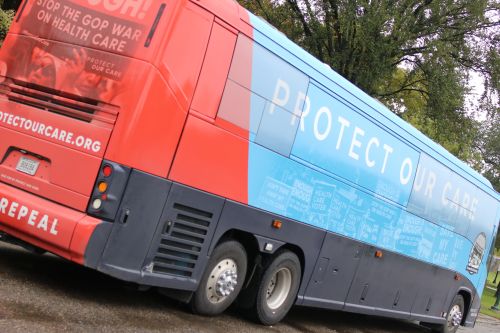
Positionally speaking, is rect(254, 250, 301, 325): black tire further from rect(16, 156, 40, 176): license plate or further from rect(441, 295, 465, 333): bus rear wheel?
rect(441, 295, 465, 333): bus rear wheel

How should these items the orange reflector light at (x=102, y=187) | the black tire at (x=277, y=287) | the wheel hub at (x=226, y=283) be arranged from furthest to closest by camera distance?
the black tire at (x=277, y=287), the wheel hub at (x=226, y=283), the orange reflector light at (x=102, y=187)

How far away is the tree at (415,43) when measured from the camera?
18031 millimetres

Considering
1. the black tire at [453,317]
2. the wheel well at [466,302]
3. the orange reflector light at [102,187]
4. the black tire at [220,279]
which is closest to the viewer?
the orange reflector light at [102,187]

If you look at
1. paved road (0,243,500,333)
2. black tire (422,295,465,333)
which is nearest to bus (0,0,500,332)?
paved road (0,243,500,333)

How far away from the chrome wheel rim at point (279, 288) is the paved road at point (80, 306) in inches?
13.4

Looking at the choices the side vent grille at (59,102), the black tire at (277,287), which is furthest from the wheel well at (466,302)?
the side vent grille at (59,102)

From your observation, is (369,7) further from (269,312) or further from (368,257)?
(269,312)

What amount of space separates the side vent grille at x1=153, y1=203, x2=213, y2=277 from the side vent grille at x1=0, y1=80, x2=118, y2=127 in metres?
1.13

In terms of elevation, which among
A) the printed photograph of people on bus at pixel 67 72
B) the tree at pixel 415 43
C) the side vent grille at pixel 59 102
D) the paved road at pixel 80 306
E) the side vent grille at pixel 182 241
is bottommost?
the paved road at pixel 80 306

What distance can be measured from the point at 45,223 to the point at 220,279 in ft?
6.78

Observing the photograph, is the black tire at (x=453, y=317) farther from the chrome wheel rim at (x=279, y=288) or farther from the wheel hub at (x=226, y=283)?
the wheel hub at (x=226, y=283)

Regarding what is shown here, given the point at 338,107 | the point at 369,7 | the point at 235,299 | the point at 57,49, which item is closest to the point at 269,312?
the point at 235,299

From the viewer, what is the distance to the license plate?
5909mm

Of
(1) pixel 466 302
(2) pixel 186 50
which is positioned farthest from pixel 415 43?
(2) pixel 186 50
